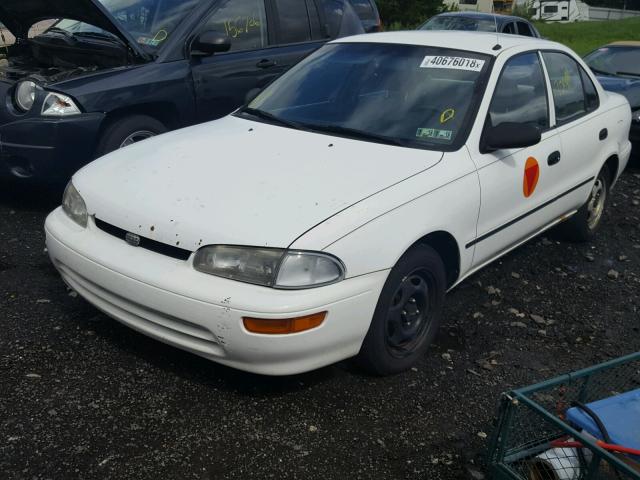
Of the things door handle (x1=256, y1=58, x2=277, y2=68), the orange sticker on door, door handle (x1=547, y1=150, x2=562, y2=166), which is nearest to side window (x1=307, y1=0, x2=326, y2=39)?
door handle (x1=256, y1=58, x2=277, y2=68)

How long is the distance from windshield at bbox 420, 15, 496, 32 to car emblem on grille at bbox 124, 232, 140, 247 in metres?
10.2

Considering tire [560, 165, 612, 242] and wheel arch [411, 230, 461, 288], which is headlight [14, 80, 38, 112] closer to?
wheel arch [411, 230, 461, 288]

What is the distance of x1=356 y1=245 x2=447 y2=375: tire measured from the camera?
125 inches

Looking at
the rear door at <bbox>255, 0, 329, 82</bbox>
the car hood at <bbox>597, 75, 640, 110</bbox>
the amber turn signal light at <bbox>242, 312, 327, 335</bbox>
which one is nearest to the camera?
the amber turn signal light at <bbox>242, 312, 327, 335</bbox>

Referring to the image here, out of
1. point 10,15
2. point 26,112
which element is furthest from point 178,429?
point 10,15

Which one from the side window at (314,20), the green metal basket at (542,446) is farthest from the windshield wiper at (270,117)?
the side window at (314,20)

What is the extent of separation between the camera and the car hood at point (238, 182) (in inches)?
117

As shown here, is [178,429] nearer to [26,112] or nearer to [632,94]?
[26,112]

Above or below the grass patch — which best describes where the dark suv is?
above

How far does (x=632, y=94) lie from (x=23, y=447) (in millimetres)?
7758

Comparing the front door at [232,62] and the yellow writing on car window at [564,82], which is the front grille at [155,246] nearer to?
the front door at [232,62]

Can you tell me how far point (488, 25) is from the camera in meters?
12.2

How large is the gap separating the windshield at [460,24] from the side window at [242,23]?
682cm

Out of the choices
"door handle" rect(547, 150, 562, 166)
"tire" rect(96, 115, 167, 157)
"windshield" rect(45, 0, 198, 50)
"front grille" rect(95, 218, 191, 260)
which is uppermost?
"windshield" rect(45, 0, 198, 50)
